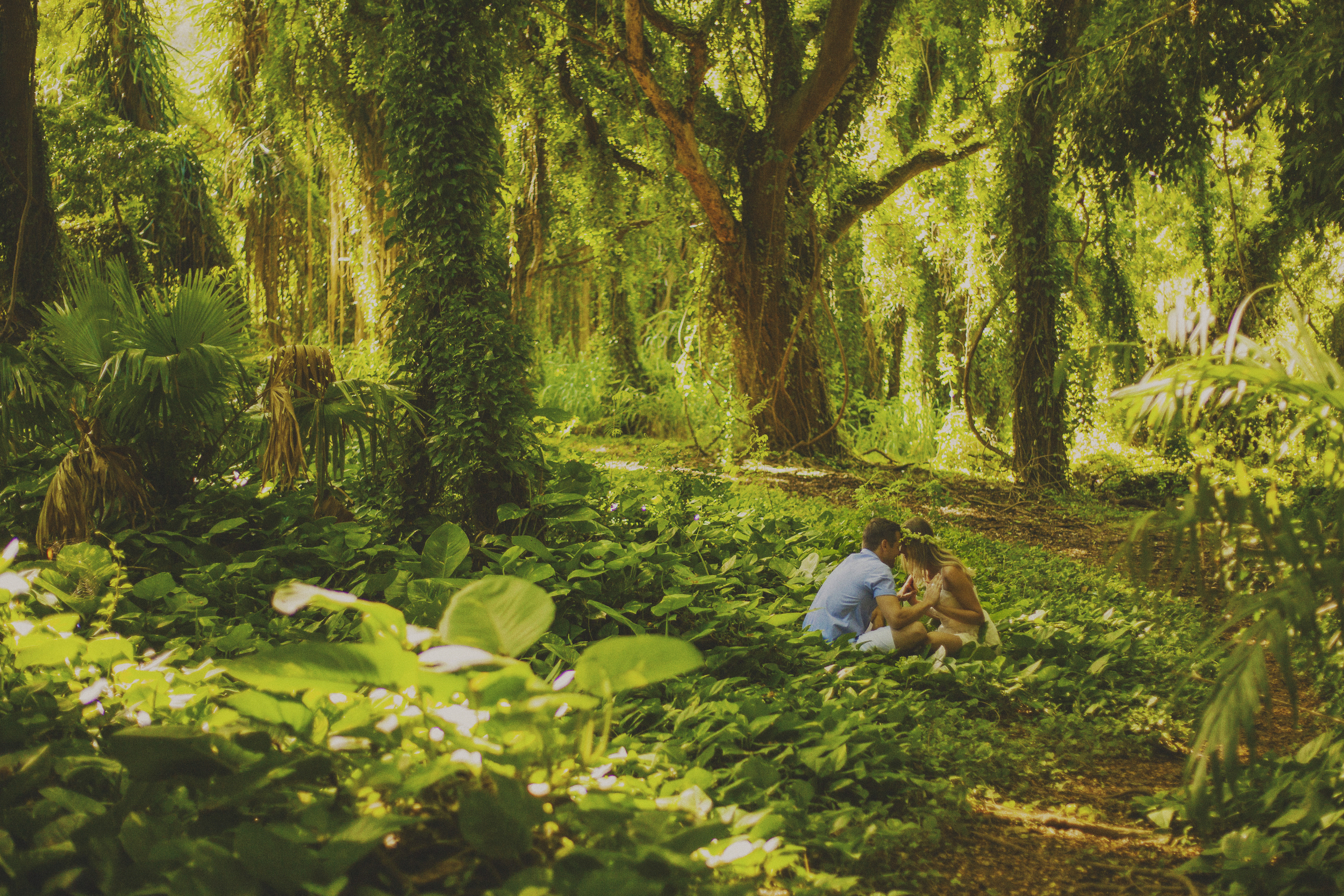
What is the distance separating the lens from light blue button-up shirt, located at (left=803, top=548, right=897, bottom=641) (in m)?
4.45

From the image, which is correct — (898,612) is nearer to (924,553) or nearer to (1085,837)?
(924,553)

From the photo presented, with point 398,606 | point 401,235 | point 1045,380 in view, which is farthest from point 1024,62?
point 398,606

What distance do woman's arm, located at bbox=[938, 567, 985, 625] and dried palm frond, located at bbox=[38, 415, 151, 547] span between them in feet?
13.2

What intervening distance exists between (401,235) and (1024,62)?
23.4ft

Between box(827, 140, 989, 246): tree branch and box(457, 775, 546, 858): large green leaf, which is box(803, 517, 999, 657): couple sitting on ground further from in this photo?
box(827, 140, 989, 246): tree branch

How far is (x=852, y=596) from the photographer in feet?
14.7

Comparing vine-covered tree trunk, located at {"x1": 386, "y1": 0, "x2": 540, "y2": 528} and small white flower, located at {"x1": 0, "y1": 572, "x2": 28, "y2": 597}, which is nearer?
small white flower, located at {"x1": 0, "y1": 572, "x2": 28, "y2": 597}

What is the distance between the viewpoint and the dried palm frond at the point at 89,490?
Answer: 400 centimetres

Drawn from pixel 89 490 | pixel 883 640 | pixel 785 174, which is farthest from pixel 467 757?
pixel 785 174

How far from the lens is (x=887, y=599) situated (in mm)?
4344

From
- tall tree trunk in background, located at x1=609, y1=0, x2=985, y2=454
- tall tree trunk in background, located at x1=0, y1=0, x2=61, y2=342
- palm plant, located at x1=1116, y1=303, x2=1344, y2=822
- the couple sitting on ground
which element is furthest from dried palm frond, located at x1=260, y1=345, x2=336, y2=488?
tall tree trunk in background, located at x1=609, y1=0, x2=985, y2=454

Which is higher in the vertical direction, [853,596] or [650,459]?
[650,459]

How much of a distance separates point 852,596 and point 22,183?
235 inches

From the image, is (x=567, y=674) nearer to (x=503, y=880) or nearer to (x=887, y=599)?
(x=503, y=880)
